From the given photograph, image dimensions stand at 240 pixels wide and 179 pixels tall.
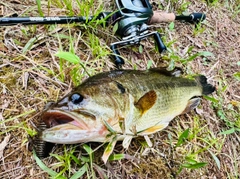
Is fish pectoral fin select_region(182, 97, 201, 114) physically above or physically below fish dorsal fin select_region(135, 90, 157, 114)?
below

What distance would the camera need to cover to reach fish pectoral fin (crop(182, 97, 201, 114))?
2891 millimetres

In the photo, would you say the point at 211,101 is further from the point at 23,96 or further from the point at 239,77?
the point at 23,96

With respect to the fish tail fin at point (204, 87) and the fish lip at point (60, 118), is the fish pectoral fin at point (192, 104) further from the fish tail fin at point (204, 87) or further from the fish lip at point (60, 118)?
the fish lip at point (60, 118)

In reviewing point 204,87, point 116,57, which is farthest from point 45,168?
point 204,87

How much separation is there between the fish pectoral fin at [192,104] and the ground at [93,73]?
0.44ft

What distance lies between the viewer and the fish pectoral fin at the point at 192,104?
2891 millimetres

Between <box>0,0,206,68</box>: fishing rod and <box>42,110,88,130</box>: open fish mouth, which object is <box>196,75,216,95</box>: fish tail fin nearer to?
<box>0,0,206,68</box>: fishing rod

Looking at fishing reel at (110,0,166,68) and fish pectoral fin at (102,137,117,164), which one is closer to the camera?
fish pectoral fin at (102,137,117,164)

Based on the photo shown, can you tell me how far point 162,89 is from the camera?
2.58 metres

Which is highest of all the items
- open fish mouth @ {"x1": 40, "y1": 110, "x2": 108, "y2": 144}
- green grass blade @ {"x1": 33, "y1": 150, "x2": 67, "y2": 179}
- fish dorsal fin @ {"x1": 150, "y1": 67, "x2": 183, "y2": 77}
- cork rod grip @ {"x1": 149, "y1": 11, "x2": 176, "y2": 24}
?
cork rod grip @ {"x1": 149, "y1": 11, "x2": 176, "y2": 24}

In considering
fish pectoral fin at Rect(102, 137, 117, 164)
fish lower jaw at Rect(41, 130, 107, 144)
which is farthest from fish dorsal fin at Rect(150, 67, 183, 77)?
fish lower jaw at Rect(41, 130, 107, 144)

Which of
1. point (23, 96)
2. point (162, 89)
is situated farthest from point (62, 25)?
point (162, 89)

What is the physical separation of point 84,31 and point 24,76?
818 millimetres

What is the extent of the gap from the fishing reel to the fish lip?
1.01 meters
